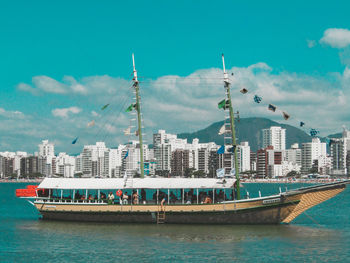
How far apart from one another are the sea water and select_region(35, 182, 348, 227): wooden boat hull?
650mm

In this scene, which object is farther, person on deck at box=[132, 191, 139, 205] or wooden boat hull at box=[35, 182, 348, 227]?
person on deck at box=[132, 191, 139, 205]

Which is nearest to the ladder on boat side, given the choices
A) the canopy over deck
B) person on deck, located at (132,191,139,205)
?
the canopy over deck

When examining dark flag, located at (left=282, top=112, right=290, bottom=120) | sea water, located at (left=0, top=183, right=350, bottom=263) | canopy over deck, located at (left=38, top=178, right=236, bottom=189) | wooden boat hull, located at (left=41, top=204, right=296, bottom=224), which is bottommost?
sea water, located at (left=0, top=183, right=350, bottom=263)

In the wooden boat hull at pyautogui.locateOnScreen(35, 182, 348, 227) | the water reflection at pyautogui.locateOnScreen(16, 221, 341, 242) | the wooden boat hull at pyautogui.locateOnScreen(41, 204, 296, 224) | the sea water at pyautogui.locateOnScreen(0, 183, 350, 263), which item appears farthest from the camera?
the wooden boat hull at pyautogui.locateOnScreen(41, 204, 296, 224)

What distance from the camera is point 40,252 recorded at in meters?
32.0

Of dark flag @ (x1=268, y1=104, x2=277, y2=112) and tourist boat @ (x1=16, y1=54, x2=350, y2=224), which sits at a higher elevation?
dark flag @ (x1=268, y1=104, x2=277, y2=112)

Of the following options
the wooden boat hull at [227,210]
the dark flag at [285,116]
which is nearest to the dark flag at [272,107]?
the dark flag at [285,116]

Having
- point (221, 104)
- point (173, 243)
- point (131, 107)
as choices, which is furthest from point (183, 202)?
point (131, 107)

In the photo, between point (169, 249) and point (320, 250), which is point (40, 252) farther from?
point (320, 250)

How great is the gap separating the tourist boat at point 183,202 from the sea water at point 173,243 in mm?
746

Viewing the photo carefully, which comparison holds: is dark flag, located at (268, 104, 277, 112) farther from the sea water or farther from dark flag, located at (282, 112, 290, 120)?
the sea water

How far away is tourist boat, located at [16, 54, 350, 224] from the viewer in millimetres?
39375

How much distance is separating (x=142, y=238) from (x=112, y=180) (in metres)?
9.06

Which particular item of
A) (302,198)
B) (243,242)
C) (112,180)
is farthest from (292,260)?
(112,180)
